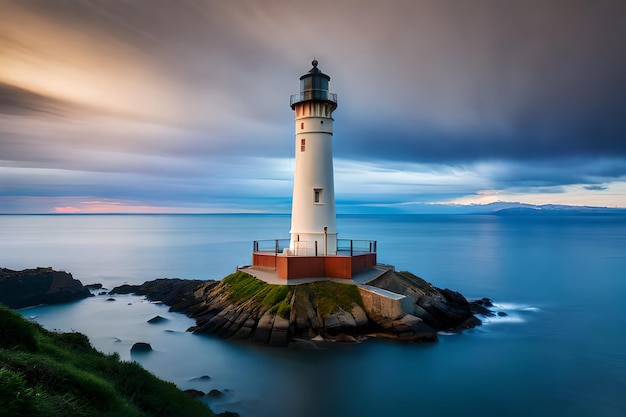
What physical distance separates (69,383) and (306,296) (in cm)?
1409

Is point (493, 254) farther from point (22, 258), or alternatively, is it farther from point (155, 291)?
point (22, 258)

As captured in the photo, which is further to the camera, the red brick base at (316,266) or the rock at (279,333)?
the red brick base at (316,266)

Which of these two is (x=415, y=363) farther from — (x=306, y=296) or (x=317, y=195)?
(x=317, y=195)

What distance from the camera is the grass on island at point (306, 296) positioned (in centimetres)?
2031

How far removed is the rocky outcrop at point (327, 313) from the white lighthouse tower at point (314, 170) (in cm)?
313

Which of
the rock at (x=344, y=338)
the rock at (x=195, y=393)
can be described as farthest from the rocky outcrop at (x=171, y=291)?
the rock at (x=195, y=393)

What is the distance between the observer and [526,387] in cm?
1566

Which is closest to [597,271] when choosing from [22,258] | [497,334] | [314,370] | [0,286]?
[497,334]

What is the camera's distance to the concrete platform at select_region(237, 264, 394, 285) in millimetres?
22031

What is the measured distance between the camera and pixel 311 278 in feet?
73.8

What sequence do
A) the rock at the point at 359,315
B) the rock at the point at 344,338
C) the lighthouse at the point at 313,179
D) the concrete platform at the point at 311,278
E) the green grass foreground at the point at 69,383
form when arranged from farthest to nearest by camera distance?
the lighthouse at the point at 313,179 < the concrete platform at the point at 311,278 < the rock at the point at 359,315 < the rock at the point at 344,338 < the green grass foreground at the point at 69,383

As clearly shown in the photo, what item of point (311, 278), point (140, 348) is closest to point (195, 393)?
point (140, 348)

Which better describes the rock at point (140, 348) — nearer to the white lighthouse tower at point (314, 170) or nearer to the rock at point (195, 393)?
the rock at point (195, 393)

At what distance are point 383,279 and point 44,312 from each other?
2098 centimetres
